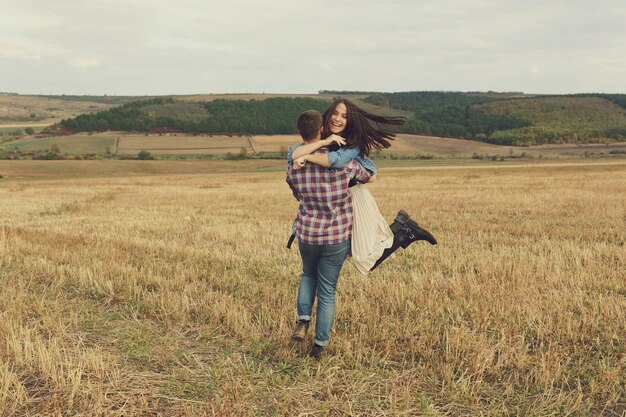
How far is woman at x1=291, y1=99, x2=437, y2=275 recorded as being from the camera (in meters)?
4.35

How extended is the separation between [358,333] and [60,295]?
167 inches

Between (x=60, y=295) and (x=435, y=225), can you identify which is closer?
(x=60, y=295)

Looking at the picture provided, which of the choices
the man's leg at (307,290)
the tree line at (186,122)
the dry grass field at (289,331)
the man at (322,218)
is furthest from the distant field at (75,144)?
the man at (322,218)

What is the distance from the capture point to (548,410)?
374cm

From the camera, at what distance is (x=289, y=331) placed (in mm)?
5355

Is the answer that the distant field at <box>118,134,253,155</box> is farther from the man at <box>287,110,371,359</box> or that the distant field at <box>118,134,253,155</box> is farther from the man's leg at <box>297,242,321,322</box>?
the man at <box>287,110,371,359</box>

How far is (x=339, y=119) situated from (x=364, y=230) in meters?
1.07

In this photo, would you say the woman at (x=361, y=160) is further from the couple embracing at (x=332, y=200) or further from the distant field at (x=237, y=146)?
the distant field at (x=237, y=146)

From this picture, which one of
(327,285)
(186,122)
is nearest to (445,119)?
(186,122)

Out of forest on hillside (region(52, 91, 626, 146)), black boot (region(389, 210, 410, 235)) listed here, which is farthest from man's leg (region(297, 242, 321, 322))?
forest on hillside (region(52, 91, 626, 146))

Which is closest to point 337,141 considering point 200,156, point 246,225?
point 246,225

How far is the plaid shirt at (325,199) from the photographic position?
14.7 feet

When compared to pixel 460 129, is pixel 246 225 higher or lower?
lower

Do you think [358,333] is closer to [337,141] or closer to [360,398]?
[360,398]
